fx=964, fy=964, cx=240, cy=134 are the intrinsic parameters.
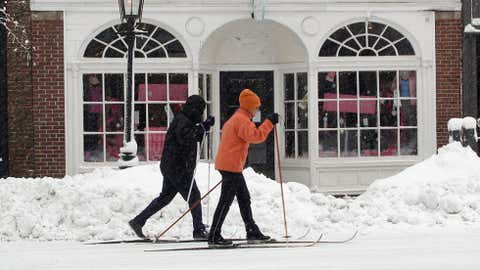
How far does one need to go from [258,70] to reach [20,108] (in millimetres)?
4855

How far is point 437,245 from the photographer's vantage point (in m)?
10.8

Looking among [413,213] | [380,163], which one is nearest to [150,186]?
[413,213]

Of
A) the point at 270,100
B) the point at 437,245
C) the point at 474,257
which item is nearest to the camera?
the point at 474,257

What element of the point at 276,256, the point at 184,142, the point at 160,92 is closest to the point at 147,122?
the point at 160,92

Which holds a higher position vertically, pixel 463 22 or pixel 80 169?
pixel 463 22

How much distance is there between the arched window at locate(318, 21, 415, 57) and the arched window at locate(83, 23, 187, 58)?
2895mm

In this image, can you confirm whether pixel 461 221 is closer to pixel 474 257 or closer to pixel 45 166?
pixel 474 257

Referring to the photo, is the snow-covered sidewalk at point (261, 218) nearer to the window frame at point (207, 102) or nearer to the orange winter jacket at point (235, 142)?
the orange winter jacket at point (235, 142)

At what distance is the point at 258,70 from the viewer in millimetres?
19781

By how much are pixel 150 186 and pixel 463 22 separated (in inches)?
323

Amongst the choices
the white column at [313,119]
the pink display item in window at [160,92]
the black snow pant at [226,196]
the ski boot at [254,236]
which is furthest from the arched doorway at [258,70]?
the black snow pant at [226,196]

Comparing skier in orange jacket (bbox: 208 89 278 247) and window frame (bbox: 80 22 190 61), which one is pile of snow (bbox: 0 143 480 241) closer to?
skier in orange jacket (bbox: 208 89 278 247)

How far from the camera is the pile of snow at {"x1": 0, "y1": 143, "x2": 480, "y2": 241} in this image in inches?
487

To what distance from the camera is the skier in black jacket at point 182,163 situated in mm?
11422
